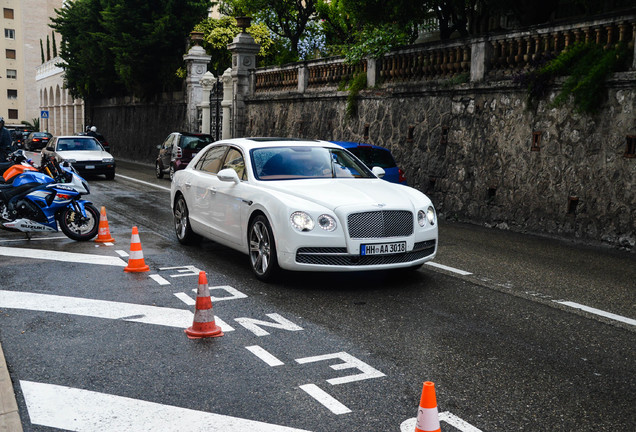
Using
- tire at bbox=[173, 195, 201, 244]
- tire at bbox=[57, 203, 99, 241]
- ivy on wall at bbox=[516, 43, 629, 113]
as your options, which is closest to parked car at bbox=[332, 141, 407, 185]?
ivy on wall at bbox=[516, 43, 629, 113]

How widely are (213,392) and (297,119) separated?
1911 centimetres

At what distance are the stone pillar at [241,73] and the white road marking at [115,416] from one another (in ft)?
76.0

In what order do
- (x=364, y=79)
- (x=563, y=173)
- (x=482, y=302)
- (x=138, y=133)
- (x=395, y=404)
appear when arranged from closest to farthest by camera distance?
(x=395, y=404) < (x=482, y=302) < (x=563, y=173) < (x=364, y=79) < (x=138, y=133)

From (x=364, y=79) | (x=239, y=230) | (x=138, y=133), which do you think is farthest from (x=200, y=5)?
(x=239, y=230)

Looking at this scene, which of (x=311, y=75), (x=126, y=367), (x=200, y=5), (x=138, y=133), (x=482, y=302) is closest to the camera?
(x=126, y=367)

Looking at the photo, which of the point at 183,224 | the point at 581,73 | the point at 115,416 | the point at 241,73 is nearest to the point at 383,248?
the point at 115,416

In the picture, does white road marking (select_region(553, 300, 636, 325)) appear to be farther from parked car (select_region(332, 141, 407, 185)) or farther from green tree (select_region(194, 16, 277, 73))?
green tree (select_region(194, 16, 277, 73))

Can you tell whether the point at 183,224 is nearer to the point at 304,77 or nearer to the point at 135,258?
the point at 135,258

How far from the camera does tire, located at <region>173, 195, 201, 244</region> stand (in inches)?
400

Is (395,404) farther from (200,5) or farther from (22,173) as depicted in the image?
(200,5)

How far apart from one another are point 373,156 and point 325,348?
8.29 metres

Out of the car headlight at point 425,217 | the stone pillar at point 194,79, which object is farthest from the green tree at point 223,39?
the car headlight at point 425,217

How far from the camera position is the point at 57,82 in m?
75.9

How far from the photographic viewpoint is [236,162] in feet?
29.3
